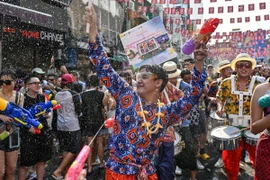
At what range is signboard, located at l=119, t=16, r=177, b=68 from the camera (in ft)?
21.3

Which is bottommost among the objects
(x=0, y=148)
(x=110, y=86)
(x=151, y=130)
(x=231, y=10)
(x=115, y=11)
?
(x=0, y=148)

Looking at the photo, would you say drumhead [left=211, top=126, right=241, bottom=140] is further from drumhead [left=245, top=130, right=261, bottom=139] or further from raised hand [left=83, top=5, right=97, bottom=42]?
raised hand [left=83, top=5, right=97, bottom=42]

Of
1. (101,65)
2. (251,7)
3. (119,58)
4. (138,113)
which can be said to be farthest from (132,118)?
(119,58)

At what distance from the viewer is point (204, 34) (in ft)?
7.56

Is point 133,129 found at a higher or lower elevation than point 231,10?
lower

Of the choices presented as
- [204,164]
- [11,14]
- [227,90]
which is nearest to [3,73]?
[227,90]

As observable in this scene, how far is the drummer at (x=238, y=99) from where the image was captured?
427cm

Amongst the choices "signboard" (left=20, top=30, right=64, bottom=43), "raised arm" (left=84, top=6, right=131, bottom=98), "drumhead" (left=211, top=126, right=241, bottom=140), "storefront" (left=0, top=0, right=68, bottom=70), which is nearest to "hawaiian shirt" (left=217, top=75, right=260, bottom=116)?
"drumhead" (left=211, top=126, right=241, bottom=140)

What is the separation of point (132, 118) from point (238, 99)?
2.50 metres

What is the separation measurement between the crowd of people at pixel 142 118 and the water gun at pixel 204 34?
0.05 m

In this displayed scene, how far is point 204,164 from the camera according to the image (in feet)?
20.3

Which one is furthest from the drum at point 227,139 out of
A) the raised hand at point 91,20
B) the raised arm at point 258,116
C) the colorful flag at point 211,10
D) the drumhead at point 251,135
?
the colorful flag at point 211,10

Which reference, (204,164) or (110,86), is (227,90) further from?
(110,86)

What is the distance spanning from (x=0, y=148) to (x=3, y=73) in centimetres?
96
